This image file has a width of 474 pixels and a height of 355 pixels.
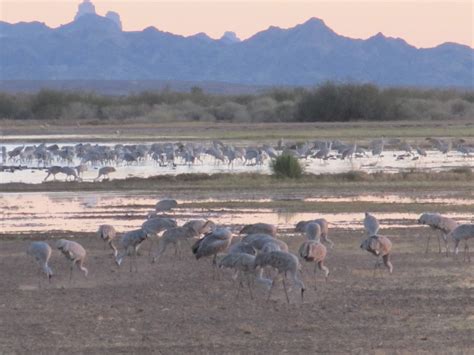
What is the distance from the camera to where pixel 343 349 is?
36.3 feet

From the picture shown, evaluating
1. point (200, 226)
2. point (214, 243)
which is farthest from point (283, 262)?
point (200, 226)

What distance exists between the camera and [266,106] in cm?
7788

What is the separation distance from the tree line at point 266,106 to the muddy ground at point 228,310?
54.1m

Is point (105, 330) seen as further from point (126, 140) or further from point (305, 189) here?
point (126, 140)

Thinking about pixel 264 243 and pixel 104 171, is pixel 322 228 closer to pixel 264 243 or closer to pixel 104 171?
pixel 264 243

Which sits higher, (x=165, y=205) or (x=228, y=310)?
(x=165, y=205)

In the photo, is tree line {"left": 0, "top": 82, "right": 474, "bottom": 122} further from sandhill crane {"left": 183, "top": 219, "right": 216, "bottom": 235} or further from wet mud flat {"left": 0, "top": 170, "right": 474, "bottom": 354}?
sandhill crane {"left": 183, "top": 219, "right": 216, "bottom": 235}

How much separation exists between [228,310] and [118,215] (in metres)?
10.3

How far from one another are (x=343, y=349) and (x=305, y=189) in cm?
1785

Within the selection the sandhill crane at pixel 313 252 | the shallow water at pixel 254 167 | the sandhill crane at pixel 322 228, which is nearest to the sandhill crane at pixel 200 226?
the sandhill crane at pixel 322 228

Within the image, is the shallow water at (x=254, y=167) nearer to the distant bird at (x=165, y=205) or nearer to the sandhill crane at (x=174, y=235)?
the distant bird at (x=165, y=205)

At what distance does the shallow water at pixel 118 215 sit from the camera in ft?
71.0

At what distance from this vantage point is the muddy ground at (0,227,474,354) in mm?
11391

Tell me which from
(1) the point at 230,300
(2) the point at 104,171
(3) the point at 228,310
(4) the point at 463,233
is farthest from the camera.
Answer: (2) the point at 104,171
